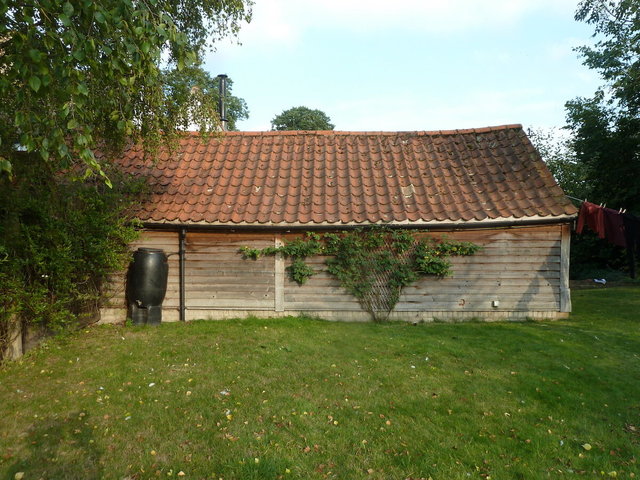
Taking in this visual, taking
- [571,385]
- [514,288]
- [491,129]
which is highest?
[491,129]

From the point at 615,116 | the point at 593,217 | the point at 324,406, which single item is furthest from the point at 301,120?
the point at 324,406

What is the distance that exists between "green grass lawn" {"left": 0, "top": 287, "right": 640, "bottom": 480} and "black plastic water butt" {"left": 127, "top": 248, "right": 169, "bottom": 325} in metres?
0.77

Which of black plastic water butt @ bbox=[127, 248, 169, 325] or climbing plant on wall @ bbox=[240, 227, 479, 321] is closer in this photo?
black plastic water butt @ bbox=[127, 248, 169, 325]

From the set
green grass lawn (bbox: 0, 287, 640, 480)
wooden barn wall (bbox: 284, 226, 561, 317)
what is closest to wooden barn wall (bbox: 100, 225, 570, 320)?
wooden barn wall (bbox: 284, 226, 561, 317)

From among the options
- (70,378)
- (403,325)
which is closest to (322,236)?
(403,325)

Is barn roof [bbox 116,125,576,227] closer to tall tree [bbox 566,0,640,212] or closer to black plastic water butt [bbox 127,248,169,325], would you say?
black plastic water butt [bbox 127,248,169,325]

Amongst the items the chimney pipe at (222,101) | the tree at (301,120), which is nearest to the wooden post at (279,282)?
the chimney pipe at (222,101)

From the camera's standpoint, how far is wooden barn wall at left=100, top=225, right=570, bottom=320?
8570 millimetres

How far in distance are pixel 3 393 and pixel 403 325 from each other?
6.65 meters

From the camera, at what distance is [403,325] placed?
8.38 m

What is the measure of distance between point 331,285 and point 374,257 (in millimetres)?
1129

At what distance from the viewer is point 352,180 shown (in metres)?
9.72

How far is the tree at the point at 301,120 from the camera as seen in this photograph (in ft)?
142

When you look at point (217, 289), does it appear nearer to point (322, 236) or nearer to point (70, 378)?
point (322, 236)
